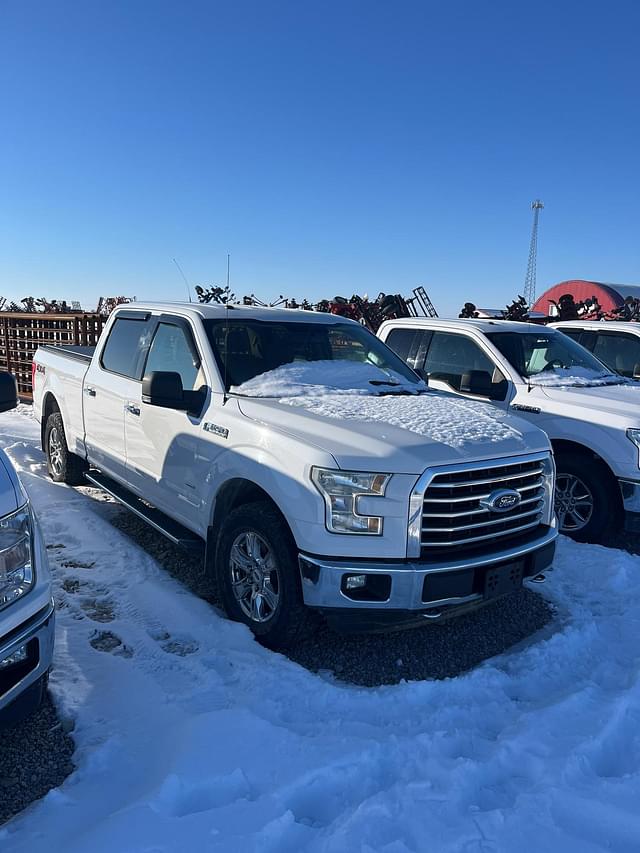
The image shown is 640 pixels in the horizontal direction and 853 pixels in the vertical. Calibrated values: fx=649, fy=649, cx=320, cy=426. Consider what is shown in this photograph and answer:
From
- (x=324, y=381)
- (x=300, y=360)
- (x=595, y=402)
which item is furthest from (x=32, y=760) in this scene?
(x=595, y=402)

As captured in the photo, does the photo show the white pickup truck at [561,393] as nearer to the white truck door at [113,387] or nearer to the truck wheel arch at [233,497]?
the truck wheel arch at [233,497]

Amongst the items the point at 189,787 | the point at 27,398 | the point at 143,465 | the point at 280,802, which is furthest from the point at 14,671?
the point at 27,398

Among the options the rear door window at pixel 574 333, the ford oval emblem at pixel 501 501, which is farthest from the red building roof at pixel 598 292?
the ford oval emblem at pixel 501 501

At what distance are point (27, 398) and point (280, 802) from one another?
46.3 feet

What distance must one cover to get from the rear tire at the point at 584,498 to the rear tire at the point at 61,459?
14.9 feet

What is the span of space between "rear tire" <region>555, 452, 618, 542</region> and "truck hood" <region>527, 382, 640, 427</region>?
0.37 metres

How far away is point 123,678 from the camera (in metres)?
3.15

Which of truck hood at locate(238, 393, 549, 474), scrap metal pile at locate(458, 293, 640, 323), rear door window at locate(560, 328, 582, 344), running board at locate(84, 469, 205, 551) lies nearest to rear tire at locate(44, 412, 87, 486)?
running board at locate(84, 469, 205, 551)

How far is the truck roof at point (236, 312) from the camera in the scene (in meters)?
4.62

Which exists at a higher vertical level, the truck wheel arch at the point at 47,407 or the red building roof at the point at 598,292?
the red building roof at the point at 598,292

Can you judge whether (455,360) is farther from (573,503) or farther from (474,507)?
(474,507)

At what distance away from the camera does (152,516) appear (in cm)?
470

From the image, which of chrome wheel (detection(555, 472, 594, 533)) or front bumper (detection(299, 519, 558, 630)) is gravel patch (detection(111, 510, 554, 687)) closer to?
front bumper (detection(299, 519, 558, 630))

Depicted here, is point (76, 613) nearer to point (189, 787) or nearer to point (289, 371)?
point (189, 787)
